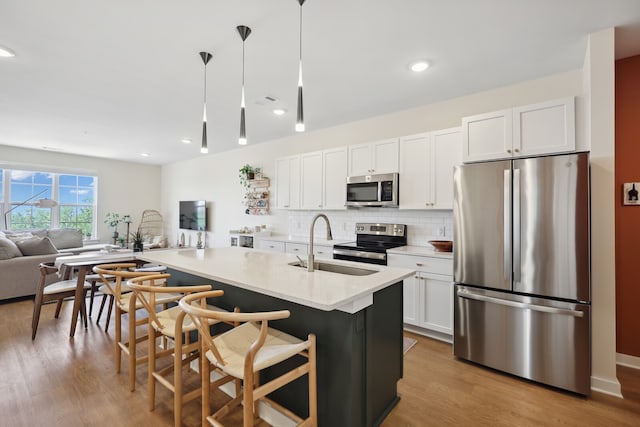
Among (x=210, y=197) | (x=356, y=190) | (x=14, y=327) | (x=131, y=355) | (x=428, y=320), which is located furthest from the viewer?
(x=210, y=197)

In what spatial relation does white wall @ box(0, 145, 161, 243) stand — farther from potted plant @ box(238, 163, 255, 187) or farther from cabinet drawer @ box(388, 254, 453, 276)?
cabinet drawer @ box(388, 254, 453, 276)

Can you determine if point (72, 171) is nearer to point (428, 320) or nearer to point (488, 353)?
point (428, 320)

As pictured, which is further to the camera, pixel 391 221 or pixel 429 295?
pixel 391 221

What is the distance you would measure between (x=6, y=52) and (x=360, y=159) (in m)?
3.50

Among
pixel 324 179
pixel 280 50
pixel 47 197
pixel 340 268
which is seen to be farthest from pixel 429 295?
pixel 47 197

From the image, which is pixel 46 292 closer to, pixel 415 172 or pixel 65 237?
pixel 65 237

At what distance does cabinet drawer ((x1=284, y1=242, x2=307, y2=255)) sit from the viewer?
4121 millimetres

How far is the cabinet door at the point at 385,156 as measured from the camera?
11.6 feet

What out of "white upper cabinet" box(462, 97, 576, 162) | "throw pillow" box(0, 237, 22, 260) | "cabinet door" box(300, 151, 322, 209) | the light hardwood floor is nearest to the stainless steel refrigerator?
the light hardwood floor

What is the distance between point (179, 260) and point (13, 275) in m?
3.67

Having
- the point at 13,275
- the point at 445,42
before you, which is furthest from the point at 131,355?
the point at 13,275

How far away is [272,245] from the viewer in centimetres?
455

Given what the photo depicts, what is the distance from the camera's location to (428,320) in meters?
3.01

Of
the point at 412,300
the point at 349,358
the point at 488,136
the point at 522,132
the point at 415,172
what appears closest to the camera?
the point at 349,358
